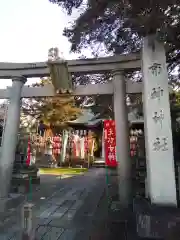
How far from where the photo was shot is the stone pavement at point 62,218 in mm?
5195

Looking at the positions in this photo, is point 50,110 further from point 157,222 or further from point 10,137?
point 157,222

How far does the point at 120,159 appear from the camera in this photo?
283 inches

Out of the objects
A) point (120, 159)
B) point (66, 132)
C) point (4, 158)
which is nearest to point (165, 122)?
point (120, 159)

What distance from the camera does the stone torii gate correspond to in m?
5.43

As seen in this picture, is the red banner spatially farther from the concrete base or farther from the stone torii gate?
the concrete base

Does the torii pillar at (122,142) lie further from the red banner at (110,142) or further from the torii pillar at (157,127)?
the torii pillar at (157,127)

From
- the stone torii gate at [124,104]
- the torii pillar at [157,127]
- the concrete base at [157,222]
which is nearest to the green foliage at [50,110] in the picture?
the stone torii gate at [124,104]

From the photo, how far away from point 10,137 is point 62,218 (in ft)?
9.10

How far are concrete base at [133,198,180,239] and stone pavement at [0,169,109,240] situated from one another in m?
1.13

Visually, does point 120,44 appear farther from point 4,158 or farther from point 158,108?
point 4,158

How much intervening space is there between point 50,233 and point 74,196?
4462mm

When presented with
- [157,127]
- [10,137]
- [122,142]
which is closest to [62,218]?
[122,142]

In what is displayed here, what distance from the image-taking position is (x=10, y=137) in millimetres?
7602

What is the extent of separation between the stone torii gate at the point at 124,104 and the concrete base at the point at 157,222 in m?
0.53
